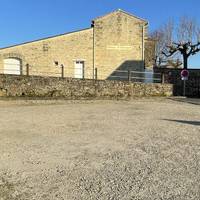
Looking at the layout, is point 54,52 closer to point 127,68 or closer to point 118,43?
point 118,43

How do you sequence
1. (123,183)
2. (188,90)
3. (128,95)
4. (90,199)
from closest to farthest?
(90,199) < (123,183) < (128,95) < (188,90)

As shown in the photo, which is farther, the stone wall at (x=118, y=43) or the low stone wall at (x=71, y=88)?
the stone wall at (x=118, y=43)

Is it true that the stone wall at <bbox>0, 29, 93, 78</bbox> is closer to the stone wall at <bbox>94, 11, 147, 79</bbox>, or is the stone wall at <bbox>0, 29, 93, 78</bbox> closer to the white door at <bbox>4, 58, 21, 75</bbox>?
the white door at <bbox>4, 58, 21, 75</bbox>

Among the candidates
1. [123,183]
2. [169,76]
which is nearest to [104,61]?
[169,76]

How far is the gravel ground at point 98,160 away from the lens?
16.3ft

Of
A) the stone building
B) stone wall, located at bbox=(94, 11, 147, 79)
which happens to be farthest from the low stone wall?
the stone building

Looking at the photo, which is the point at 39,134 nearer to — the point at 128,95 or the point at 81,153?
the point at 81,153

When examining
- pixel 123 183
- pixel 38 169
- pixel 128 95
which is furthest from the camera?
pixel 128 95

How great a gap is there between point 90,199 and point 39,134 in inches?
184

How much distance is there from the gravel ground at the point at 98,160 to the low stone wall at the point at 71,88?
27.9 ft

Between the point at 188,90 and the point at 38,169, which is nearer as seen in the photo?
the point at 38,169

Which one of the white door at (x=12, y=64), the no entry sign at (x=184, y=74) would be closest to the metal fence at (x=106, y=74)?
the white door at (x=12, y=64)

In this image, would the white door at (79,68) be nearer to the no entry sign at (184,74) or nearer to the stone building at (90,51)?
the stone building at (90,51)

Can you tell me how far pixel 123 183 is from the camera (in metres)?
5.30
